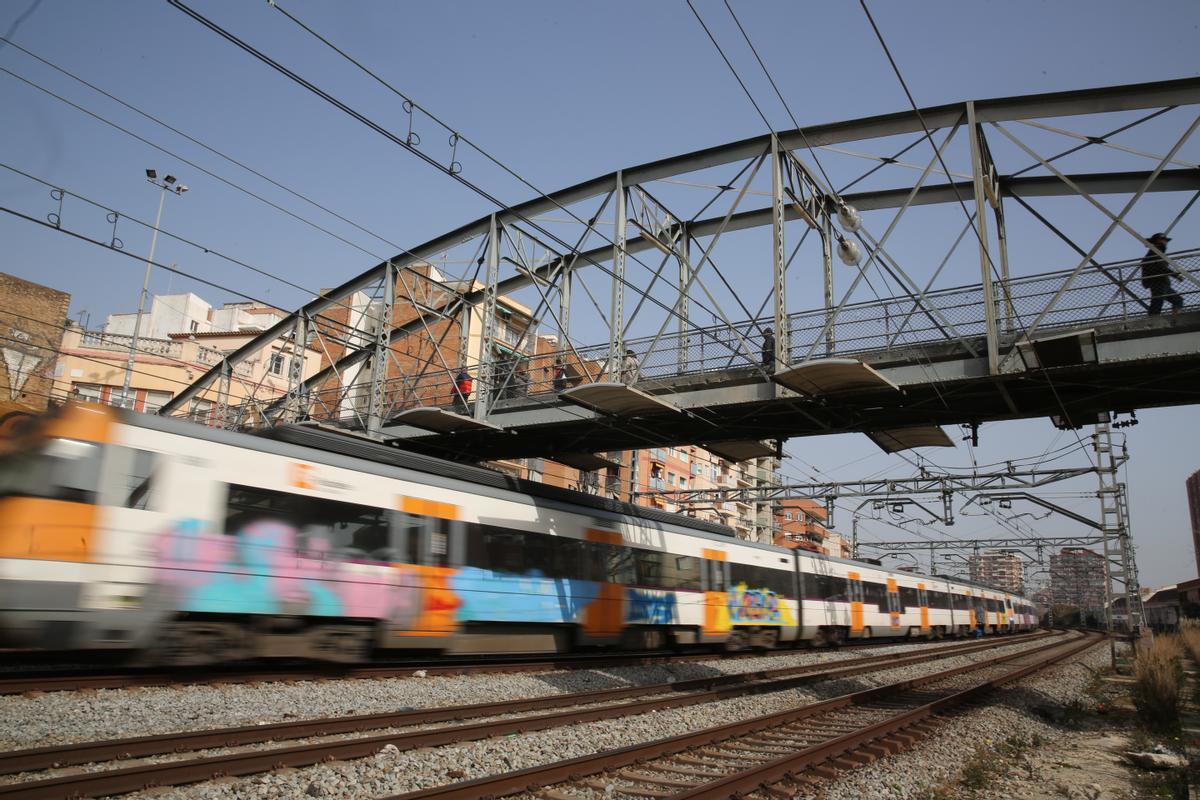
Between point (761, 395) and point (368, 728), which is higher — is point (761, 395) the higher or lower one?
the higher one

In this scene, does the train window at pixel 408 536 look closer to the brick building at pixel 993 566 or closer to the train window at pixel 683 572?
the train window at pixel 683 572

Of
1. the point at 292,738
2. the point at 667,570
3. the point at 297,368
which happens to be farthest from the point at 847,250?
the point at 297,368

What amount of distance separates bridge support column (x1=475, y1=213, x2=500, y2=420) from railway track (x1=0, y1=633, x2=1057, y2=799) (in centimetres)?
815

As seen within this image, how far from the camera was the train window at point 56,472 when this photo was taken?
8.83 m

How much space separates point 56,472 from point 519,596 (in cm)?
765

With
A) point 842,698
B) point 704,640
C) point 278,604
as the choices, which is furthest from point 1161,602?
point 278,604

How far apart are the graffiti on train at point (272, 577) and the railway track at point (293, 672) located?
86cm

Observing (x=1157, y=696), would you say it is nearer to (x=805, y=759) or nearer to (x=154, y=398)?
(x=805, y=759)

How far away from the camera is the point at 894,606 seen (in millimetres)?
31359

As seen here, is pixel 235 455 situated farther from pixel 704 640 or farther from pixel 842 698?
pixel 704 640

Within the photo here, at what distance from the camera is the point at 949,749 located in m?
9.56

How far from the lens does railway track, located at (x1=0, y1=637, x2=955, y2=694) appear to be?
897 cm

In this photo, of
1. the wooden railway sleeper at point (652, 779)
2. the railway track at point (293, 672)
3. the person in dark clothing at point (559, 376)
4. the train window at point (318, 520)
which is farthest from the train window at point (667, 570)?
the wooden railway sleeper at point (652, 779)

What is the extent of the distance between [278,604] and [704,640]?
11584mm
